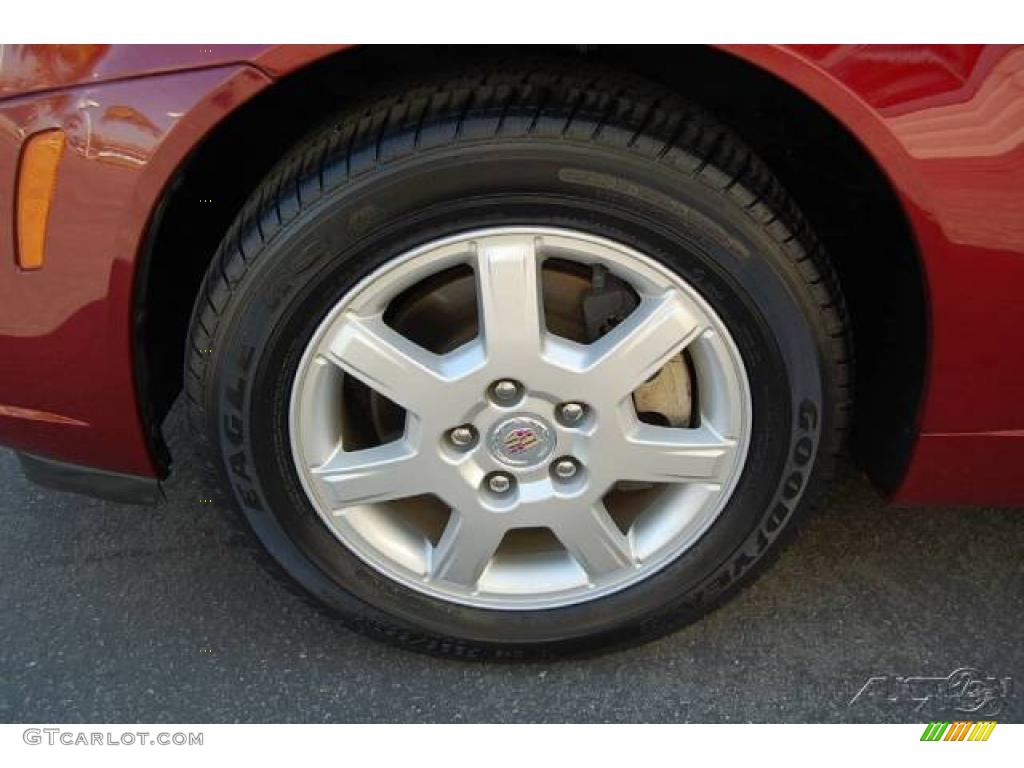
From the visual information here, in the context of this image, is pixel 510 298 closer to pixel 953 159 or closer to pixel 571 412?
pixel 571 412

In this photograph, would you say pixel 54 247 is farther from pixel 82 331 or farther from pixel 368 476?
pixel 368 476


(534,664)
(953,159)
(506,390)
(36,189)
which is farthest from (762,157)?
(36,189)

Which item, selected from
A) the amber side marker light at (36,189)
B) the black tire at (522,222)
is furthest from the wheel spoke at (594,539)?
the amber side marker light at (36,189)

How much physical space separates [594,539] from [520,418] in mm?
277

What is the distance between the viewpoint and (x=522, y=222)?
4.78 ft

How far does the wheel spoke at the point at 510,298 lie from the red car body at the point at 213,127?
1.25 ft

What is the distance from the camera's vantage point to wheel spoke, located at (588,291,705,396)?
59.7 inches

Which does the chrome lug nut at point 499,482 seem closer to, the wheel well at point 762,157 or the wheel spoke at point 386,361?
the wheel spoke at point 386,361

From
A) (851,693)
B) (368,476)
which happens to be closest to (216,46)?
(368,476)

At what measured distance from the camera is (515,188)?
4.69 ft

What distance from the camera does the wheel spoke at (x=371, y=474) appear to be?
64.2 inches

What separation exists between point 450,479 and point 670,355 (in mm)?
417

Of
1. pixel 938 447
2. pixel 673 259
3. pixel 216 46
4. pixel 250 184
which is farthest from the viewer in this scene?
pixel 250 184
